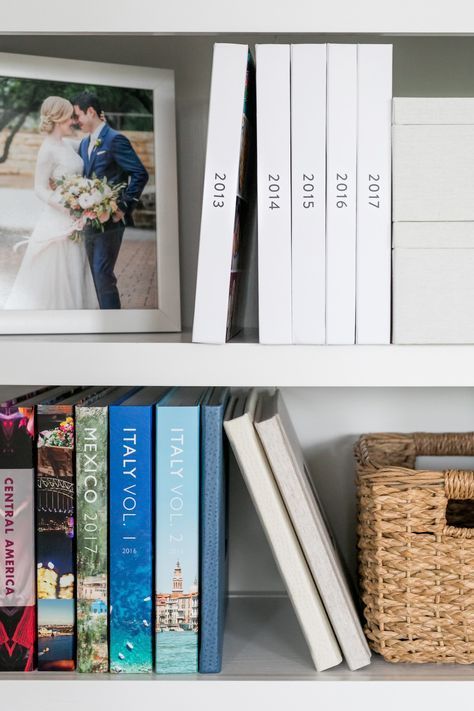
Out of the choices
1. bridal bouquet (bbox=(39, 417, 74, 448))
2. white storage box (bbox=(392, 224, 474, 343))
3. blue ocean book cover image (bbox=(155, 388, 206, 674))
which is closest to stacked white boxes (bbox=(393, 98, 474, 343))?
white storage box (bbox=(392, 224, 474, 343))

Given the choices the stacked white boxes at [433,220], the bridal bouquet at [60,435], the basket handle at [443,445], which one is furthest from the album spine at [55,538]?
the basket handle at [443,445]

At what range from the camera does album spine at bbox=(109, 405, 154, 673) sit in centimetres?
78

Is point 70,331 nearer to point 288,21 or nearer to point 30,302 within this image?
point 30,302

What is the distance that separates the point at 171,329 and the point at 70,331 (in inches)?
4.8

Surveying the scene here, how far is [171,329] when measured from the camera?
978 millimetres

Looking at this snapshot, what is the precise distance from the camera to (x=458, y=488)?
0.81 m

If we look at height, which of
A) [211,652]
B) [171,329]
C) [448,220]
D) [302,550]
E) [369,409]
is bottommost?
[211,652]

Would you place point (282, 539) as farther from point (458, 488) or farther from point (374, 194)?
point (374, 194)

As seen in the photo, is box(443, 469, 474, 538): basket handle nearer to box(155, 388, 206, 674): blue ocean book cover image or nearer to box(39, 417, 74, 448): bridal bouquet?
box(155, 388, 206, 674): blue ocean book cover image

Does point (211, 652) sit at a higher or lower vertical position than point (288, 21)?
lower

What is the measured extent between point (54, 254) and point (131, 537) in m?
0.38

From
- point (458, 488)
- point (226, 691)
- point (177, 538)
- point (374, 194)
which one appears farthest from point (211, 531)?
point (374, 194)

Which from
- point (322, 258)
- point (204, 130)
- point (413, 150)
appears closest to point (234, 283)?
point (322, 258)

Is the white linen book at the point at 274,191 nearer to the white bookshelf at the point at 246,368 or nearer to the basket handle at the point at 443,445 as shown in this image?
the white bookshelf at the point at 246,368
